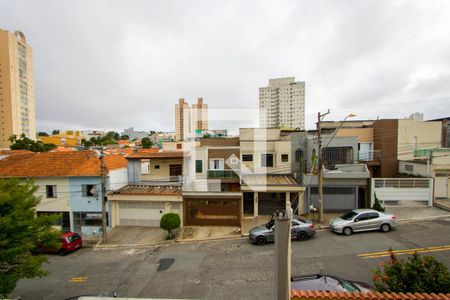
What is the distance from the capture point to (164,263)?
11719 millimetres

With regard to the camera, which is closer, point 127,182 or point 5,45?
point 127,182

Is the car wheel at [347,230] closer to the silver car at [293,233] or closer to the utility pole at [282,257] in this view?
the silver car at [293,233]

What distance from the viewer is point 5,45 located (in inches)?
3022

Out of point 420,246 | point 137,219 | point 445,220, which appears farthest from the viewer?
point 137,219

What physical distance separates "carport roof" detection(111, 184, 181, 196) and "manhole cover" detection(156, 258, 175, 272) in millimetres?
5873

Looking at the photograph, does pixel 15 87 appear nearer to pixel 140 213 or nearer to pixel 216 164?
pixel 140 213

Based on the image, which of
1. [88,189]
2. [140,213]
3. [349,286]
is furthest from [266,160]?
[88,189]

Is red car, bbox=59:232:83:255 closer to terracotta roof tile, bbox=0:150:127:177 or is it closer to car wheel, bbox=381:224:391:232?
terracotta roof tile, bbox=0:150:127:177

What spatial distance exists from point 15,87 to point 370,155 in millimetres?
113505

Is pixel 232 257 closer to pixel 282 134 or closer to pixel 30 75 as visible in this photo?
pixel 282 134

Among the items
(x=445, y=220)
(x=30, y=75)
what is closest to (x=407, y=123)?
(x=445, y=220)

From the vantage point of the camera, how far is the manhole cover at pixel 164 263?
36.7ft

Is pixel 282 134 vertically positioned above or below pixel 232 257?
above

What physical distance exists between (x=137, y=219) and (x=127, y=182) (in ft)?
13.4
